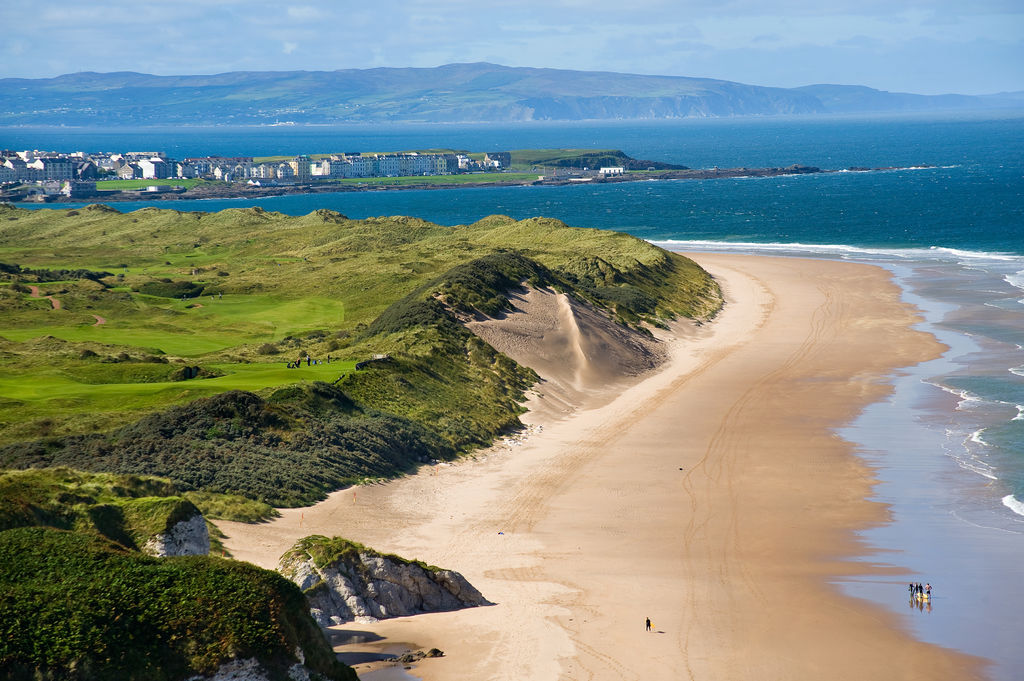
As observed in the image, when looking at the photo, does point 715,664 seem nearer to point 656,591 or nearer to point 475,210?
point 656,591

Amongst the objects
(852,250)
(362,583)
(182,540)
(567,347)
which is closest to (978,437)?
(567,347)

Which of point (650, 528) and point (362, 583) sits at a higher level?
point (362, 583)

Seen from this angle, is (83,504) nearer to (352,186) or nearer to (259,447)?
(259,447)

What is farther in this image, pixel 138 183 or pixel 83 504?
pixel 138 183

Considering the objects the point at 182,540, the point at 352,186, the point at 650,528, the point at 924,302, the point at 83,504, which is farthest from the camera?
the point at 352,186

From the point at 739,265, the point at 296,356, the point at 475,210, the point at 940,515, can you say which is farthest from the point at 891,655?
the point at 475,210

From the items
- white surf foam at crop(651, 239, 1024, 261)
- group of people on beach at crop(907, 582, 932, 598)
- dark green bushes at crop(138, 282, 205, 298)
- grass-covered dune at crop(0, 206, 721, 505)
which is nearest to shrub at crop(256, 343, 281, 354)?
grass-covered dune at crop(0, 206, 721, 505)

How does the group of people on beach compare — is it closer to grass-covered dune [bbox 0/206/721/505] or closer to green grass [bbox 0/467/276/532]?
grass-covered dune [bbox 0/206/721/505]
